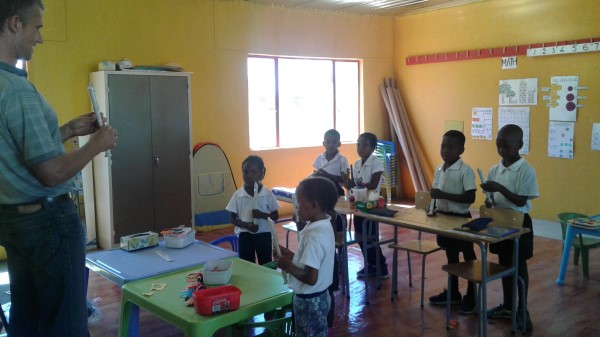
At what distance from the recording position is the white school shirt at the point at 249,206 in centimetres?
392

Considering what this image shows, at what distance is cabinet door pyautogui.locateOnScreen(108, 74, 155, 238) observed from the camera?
5816mm

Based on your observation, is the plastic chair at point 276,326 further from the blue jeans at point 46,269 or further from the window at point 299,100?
the window at point 299,100

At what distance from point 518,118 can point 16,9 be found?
20.8 ft

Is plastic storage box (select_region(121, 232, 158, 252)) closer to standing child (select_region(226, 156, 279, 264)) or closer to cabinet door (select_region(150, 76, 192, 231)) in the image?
standing child (select_region(226, 156, 279, 264))

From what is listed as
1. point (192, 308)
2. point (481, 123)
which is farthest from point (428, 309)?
point (481, 123)

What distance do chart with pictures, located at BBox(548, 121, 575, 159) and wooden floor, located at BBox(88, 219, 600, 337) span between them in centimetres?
169

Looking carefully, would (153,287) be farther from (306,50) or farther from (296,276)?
(306,50)

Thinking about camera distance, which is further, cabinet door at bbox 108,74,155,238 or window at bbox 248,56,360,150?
window at bbox 248,56,360,150

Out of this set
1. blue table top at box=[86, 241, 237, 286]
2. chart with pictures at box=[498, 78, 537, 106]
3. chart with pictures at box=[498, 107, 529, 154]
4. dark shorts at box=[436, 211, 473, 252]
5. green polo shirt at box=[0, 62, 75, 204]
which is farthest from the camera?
chart with pictures at box=[498, 107, 529, 154]

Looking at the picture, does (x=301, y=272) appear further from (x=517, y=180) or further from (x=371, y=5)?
(x=371, y=5)

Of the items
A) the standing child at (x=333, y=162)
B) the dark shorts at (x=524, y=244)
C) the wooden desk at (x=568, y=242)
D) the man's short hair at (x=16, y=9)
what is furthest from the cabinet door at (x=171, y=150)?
the man's short hair at (x=16, y=9)

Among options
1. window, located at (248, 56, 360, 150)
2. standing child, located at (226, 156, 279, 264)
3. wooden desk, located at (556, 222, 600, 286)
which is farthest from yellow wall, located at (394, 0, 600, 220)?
standing child, located at (226, 156, 279, 264)

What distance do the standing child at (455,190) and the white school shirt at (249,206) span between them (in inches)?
46.7

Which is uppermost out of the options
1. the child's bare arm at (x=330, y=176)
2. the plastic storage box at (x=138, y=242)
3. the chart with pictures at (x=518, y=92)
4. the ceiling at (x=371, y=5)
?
the ceiling at (x=371, y=5)
